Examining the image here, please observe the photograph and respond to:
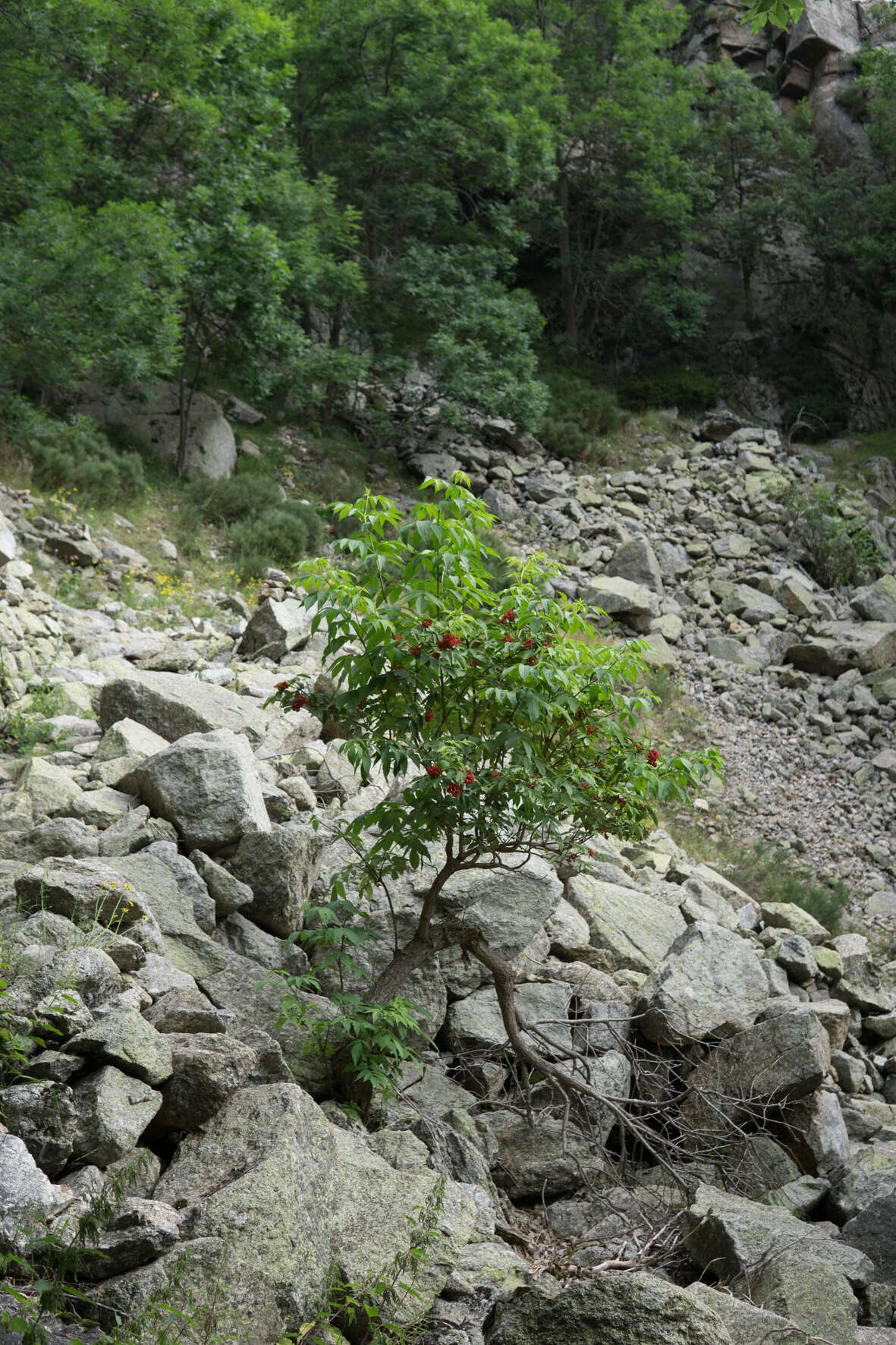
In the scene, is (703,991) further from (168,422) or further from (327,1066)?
(168,422)

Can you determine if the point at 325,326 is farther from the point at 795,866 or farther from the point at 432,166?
the point at 795,866

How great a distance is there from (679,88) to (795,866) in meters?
17.7

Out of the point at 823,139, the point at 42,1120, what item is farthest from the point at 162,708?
the point at 823,139

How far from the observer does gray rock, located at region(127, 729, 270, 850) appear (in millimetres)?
4969

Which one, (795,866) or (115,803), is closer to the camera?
(115,803)

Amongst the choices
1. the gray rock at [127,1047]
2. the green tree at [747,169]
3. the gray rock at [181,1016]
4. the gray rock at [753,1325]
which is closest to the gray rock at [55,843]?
the gray rock at [181,1016]

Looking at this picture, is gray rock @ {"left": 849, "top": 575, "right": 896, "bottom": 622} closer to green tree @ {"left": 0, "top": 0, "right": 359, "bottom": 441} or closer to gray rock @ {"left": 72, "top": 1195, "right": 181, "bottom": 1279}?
green tree @ {"left": 0, "top": 0, "right": 359, "bottom": 441}

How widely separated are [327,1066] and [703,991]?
2.37 metres

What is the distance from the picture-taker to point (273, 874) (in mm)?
4891

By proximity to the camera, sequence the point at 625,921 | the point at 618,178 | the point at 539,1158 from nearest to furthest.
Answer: the point at 539,1158
the point at 625,921
the point at 618,178

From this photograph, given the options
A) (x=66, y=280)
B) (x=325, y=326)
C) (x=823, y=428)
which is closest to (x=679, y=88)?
(x=823, y=428)

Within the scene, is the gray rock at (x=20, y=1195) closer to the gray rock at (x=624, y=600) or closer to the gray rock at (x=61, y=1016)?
the gray rock at (x=61, y=1016)

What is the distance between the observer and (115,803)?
202 inches

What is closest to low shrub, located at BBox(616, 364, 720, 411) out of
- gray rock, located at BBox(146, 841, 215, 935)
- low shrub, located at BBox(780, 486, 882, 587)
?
low shrub, located at BBox(780, 486, 882, 587)
